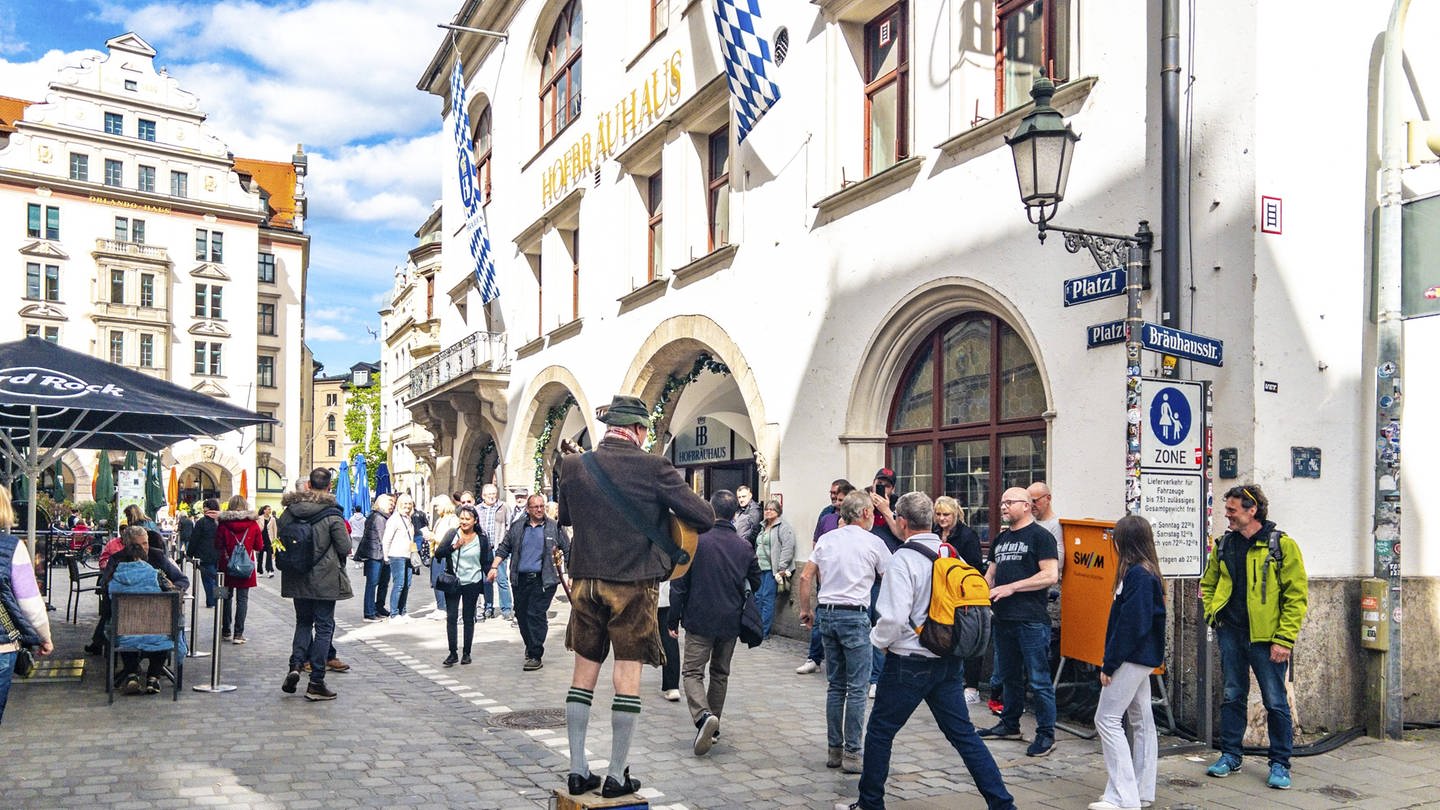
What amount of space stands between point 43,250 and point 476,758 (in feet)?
184

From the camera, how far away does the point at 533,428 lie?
81.2 feet

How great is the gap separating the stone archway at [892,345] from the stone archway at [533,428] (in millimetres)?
10935

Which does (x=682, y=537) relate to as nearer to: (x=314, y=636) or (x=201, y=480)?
(x=314, y=636)

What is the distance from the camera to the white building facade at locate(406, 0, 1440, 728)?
8.64 m

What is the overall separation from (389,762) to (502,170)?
68.3ft

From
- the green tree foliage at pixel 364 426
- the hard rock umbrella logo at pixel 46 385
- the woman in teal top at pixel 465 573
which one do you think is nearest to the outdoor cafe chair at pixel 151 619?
the hard rock umbrella logo at pixel 46 385

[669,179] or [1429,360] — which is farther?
[669,179]

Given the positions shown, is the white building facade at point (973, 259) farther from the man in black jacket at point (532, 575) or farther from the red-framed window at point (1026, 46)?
the man in black jacket at point (532, 575)

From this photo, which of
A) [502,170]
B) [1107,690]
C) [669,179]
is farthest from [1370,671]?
[502,170]

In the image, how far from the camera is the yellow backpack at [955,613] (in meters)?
6.05

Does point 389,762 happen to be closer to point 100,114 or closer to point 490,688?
point 490,688

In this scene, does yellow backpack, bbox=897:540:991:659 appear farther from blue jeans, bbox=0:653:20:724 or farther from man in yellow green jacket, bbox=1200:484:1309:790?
blue jeans, bbox=0:653:20:724

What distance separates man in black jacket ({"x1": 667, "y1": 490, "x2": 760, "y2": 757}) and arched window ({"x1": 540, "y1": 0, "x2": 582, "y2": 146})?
15367 mm

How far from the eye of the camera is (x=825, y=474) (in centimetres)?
1373
